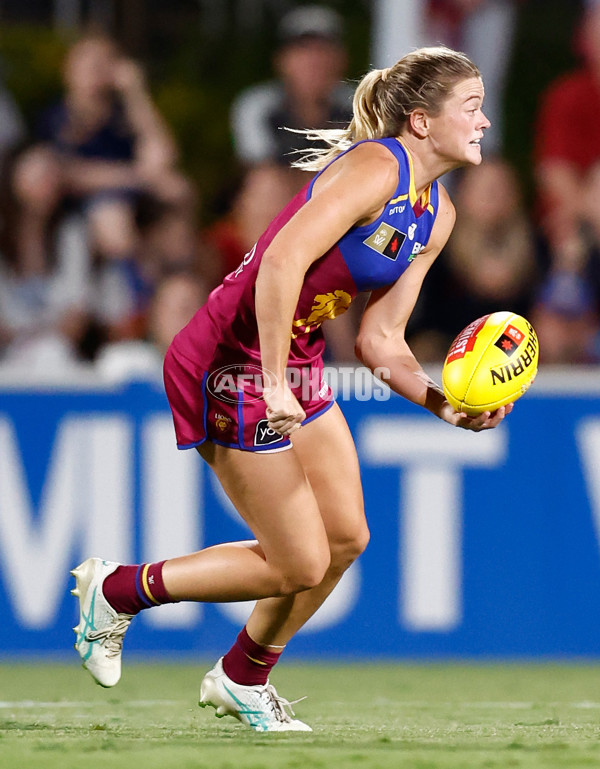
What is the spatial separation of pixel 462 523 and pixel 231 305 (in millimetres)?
2806

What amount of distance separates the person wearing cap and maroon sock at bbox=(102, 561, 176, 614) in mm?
4357

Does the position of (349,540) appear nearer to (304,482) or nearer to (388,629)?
(304,482)

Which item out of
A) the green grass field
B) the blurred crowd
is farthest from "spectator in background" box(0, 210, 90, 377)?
the green grass field

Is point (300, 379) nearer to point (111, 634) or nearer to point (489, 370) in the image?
point (489, 370)

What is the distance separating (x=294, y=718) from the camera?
4750 millimetres

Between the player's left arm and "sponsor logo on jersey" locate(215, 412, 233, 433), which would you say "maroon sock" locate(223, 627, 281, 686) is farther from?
the player's left arm

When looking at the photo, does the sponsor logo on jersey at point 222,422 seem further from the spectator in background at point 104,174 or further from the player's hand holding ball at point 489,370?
the spectator in background at point 104,174

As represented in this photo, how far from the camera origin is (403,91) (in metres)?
4.23

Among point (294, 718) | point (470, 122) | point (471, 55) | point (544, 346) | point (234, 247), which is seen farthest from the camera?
point (471, 55)

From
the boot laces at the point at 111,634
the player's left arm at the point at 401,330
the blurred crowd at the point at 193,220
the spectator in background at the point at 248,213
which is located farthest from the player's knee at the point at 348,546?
the spectator in background at the point at 248,213

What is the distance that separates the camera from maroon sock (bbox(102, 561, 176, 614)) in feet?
14.3

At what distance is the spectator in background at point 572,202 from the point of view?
26.0 feet

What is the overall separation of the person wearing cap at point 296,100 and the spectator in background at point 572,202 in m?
1.47

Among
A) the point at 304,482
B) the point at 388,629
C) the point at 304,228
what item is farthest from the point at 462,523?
the point at 304,228
